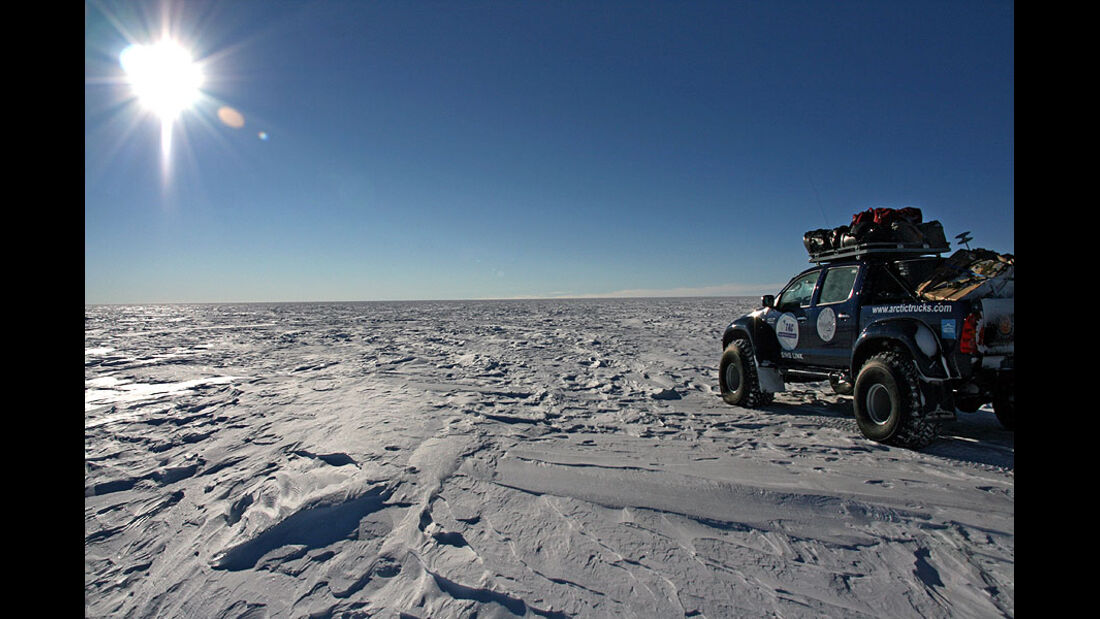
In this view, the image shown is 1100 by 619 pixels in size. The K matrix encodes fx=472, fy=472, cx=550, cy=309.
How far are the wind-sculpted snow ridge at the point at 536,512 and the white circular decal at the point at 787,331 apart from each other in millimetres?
847

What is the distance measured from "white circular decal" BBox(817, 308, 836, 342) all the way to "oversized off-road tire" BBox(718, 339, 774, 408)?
35.4 inches

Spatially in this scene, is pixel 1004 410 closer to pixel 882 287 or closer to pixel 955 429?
pixel 955 429

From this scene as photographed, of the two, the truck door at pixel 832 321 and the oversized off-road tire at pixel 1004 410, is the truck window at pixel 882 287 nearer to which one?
the truck door at pixel 832 321

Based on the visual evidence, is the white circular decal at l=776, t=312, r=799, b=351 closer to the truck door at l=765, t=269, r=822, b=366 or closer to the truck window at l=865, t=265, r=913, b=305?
the truck door at l=765, t=269, r=822, b=366

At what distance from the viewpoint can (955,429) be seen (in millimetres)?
4965

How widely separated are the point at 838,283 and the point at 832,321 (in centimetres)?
48

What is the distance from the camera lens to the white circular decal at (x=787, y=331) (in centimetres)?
593

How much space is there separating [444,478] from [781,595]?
2.38 m

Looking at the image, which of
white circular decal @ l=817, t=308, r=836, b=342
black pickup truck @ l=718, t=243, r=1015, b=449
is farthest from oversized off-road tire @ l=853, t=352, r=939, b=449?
white circular decal @ l=817, t=308, r=836, b=342

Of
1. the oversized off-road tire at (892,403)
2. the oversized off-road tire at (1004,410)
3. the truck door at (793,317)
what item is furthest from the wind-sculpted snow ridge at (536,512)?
the truck door at (793,317)

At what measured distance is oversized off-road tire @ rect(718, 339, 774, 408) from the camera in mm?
6035

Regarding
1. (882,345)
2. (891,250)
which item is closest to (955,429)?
(882,345)

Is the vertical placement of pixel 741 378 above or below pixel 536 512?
above
